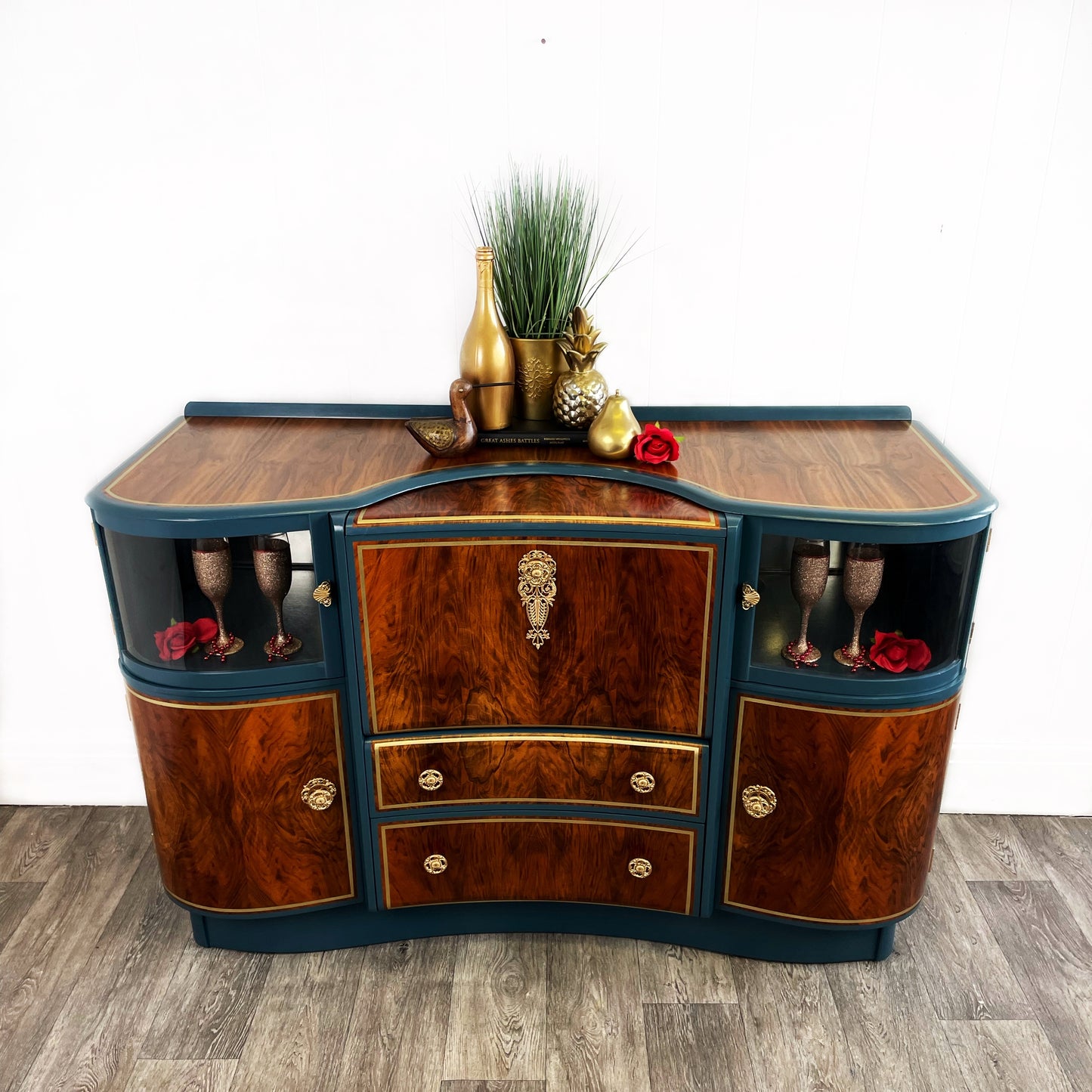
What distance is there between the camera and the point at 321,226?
199cm

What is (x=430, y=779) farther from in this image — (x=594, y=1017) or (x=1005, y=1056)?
(x=1005, y=1056)

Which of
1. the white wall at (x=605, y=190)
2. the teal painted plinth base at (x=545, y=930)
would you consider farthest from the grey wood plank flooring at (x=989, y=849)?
the white wall at (x=605, y=190)

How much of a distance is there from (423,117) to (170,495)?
852mm

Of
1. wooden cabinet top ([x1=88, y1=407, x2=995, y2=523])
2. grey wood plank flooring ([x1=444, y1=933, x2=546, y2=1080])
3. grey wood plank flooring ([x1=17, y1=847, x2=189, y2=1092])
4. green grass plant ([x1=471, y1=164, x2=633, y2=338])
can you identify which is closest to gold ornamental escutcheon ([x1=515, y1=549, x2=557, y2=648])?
wooden cabinet top ([x1=88, y1=407, x2=995, y2=523])

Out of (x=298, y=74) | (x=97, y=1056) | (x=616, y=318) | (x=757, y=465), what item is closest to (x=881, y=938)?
(x=757, y=465)

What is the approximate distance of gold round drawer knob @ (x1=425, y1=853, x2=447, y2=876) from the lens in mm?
1910

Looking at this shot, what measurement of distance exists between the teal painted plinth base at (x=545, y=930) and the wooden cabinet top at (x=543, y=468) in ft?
2.82

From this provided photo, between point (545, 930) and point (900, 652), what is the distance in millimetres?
907

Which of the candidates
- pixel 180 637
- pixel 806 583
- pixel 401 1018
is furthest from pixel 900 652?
pixel 180 637

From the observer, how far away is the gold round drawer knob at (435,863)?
191cm

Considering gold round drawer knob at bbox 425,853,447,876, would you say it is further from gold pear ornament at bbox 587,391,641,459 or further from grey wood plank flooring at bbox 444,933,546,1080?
gold pear ornament at bbox 587,391,641,459

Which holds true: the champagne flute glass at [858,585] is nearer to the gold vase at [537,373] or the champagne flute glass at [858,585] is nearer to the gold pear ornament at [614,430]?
the gold pear ornament at [614,430]

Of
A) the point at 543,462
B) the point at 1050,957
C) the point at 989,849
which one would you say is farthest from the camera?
the point at 989,849

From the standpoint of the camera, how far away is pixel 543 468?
178 centimetres
